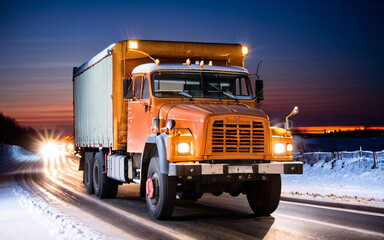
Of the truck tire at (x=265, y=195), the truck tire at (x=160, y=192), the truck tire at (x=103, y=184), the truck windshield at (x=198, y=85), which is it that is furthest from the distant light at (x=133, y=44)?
the truck tire at (x=265, y=195)

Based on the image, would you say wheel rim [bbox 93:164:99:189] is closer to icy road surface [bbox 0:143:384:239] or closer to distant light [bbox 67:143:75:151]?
icy road surface [bbox 0:143:384:239]

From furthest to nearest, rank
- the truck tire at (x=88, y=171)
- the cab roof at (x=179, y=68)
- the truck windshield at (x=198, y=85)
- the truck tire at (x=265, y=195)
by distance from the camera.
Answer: the truck tire at (x=88, y=171)
the cab roof at (x=179, y=68)
the truck windshield at (x=198, y=85)
the truck tire at (x=265, y=195)

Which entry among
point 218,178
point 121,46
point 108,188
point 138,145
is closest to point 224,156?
point 218,178

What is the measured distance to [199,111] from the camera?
969 cm

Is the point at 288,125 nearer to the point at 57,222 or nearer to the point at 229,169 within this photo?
the point at 229,169

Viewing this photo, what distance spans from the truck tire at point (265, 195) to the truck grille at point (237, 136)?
116 centimetres

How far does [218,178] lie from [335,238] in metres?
2.37

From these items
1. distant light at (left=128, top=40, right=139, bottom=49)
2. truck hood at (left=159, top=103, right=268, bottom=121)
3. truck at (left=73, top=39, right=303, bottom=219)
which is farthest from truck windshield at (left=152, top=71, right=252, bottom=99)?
distant light at (left=128, top=40, right=139, bottom=49)

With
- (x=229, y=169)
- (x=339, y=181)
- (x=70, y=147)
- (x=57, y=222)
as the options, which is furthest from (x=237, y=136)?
(x=339, y=181)

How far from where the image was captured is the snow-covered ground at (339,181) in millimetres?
14055

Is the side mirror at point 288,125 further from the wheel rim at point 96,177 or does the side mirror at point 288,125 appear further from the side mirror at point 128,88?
the wheel rim at point 96,177

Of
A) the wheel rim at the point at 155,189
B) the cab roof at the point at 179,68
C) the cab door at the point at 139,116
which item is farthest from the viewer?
the cab roof at the point at 179,68

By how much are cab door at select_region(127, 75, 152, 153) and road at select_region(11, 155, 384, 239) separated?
5.12 feet

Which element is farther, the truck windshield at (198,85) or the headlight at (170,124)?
the truck windshield at (198,85)
